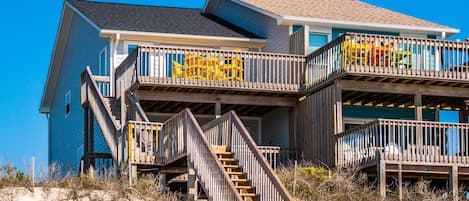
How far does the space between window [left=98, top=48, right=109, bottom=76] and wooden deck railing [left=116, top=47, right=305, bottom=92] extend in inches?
84.2

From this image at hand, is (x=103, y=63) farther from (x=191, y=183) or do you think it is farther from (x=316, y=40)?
(x=191, y=183)

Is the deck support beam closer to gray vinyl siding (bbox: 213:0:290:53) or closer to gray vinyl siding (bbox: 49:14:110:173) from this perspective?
gray vinyl siding (bbox: 49:14:110:173)

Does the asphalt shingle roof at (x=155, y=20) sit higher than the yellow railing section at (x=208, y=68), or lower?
higher

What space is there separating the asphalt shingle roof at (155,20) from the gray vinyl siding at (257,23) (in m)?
0.31

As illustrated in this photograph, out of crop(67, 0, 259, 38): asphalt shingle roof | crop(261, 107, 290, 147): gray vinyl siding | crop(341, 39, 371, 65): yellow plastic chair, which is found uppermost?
crop(67, 0, 259, 38): asphalt shingle roof

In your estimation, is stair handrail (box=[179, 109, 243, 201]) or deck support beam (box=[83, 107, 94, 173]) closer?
stair handrail (box=[179, 109, 243, 201])

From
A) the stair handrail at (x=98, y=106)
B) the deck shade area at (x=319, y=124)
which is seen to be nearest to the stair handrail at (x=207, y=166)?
the stair handrail at (x=98, y=106)

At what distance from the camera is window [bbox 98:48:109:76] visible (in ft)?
132

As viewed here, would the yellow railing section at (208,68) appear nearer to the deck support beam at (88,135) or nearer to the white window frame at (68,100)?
the deck support beam at (88,135)

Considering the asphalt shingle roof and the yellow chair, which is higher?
the asphalt shingle roof

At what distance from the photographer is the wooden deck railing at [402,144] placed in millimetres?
32969

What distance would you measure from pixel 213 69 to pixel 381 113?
21.2ft

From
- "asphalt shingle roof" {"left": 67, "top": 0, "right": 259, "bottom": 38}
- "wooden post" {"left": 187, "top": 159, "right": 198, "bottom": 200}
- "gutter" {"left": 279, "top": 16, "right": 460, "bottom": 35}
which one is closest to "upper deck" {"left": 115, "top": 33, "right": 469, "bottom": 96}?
"gutter" {"left": 279, "top": 16, "right": 460, "bottom": 35}

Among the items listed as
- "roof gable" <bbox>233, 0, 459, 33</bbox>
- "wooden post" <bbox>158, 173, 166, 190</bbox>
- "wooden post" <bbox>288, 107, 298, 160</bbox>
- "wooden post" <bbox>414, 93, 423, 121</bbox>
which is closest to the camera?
"wooden post" <bbox>158, 173, 166, 190</bbox>
